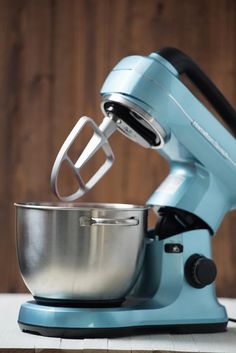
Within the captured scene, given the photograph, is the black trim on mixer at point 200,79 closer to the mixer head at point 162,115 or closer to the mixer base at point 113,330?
the mixer head at point 162,115

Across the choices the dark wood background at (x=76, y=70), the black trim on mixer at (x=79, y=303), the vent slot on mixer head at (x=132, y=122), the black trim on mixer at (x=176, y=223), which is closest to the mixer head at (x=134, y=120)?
the vent slot on mixer head at (x=132, y=122)

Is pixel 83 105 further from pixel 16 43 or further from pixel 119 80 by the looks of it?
pixel 119 80

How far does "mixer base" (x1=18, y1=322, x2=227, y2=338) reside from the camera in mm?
1038

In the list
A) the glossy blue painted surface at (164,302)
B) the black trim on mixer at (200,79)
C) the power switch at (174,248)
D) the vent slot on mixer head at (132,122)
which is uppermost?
the black trim on mixer at (200,79)

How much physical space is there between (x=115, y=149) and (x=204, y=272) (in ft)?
3.18

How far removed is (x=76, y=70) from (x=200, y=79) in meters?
0.93

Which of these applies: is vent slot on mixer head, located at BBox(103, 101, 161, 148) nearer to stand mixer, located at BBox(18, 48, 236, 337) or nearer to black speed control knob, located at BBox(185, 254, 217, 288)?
stand mixer, located at BBox(18, 48, 236, 337)

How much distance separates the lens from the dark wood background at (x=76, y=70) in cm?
204

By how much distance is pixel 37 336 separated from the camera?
1041mm

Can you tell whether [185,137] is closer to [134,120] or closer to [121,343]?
[134,120]

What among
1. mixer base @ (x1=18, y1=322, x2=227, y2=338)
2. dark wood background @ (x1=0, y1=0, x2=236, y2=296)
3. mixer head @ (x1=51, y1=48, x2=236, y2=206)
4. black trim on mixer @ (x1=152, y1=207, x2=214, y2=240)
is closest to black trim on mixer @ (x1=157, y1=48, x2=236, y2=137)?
mixer head @ (x1=51, y1=48, x2=236, y2=206)

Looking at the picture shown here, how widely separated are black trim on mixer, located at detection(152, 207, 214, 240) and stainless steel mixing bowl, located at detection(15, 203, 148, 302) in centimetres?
9

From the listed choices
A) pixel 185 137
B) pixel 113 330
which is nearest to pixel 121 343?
pixel 113 330

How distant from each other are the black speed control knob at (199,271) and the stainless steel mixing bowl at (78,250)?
91mm
